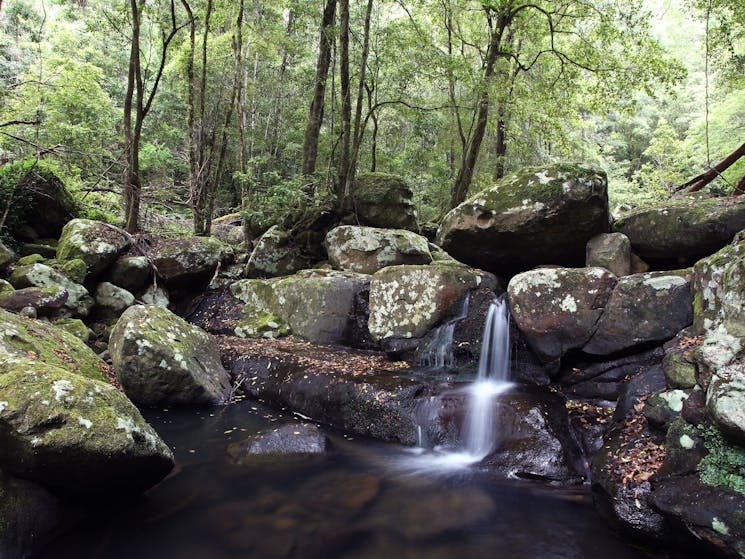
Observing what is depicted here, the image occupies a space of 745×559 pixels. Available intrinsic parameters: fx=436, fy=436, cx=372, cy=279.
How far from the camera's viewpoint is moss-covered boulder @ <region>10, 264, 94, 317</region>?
24.6ft

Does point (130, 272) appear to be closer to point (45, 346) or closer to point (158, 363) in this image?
point (158, 363)

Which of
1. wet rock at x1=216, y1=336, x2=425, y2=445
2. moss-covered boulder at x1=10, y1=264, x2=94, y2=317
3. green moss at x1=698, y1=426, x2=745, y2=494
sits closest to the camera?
green moss at x1=698, y1=426, x2=745, y2=494

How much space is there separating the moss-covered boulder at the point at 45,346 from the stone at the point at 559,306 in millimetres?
5744

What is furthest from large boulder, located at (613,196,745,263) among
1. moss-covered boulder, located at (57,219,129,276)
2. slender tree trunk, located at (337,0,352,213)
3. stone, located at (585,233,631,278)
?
moss-covered boulder, located at (57,219,129,276)

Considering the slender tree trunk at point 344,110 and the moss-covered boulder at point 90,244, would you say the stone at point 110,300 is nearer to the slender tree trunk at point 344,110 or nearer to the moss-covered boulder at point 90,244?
the moss-covered boulder at point 90,244

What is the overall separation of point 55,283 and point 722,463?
371 inches

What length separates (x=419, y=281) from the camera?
759 centimetres

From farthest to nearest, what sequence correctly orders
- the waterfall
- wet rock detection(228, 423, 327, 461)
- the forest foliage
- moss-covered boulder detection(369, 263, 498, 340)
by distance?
the forest foliage → moss-covered boulder detection(369, 263, 498, 340) → the waterfall → wet rock detection(228, 423, 327, 461)

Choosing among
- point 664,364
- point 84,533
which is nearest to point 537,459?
point 664,364

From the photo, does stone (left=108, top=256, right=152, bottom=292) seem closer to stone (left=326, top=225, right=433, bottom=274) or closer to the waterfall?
stone (left=326, top=225, right=433, bottom=274)

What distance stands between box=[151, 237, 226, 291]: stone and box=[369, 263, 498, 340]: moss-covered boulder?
479 centimetres

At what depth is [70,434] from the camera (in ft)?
9.66

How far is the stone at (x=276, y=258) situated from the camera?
1126 cm

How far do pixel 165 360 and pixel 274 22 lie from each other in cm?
1243
